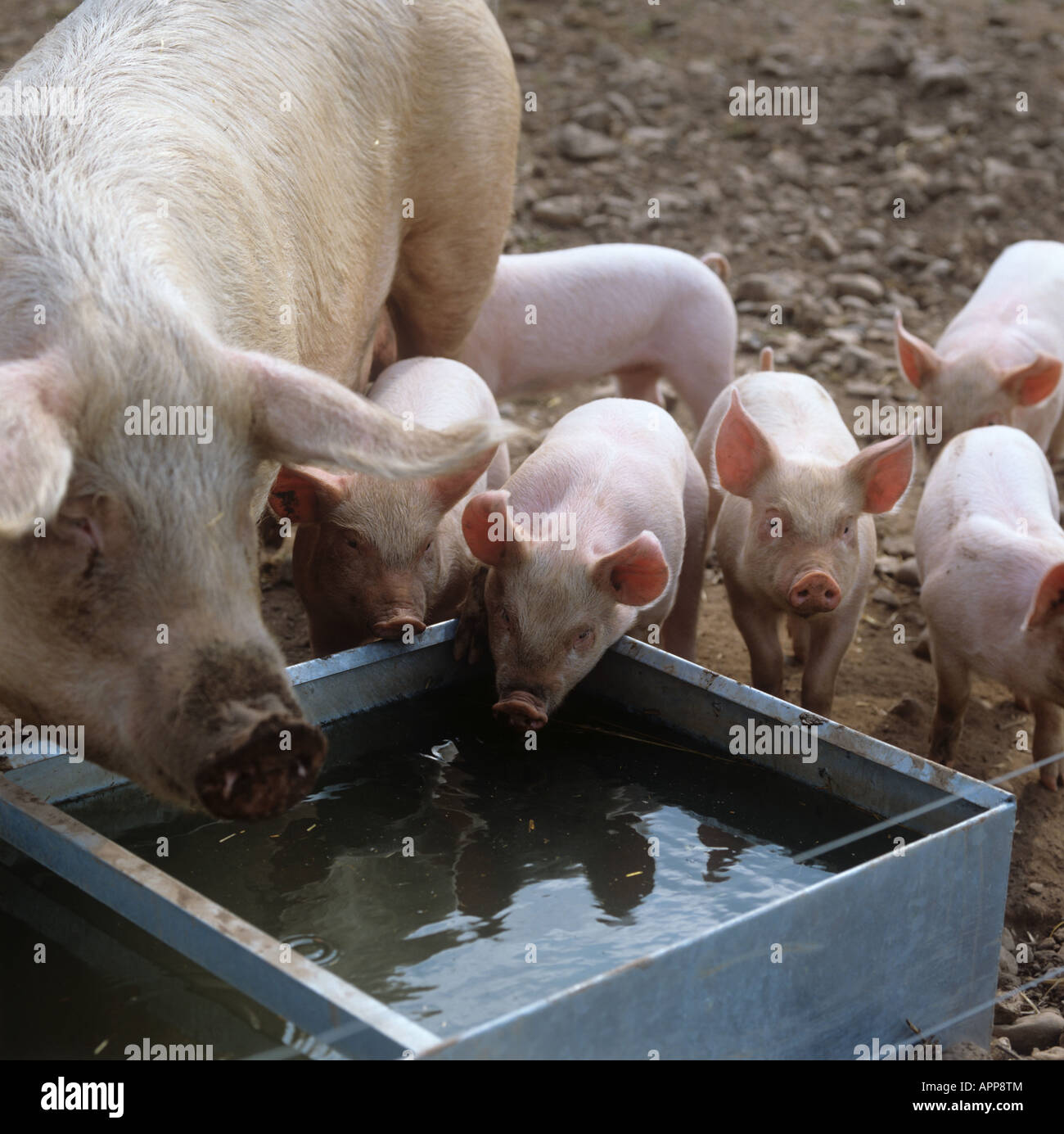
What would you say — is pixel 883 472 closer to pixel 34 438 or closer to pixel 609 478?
pixel 609 478

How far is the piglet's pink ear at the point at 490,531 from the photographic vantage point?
3.52 meters

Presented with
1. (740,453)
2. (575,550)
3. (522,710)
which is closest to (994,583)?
(740,453)

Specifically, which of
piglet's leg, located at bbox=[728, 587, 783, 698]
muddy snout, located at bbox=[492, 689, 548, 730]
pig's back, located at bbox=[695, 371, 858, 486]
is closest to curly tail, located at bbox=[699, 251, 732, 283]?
pig's back, located at bbox=[695, 371, 858, 486]

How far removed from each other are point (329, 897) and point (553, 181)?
579 centimetres

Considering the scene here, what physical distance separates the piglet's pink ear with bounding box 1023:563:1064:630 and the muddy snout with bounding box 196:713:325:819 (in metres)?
1.87

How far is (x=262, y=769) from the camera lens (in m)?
2.36

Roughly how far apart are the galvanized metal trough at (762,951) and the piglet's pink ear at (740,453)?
0.79 meters

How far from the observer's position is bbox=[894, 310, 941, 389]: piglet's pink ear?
5.10m

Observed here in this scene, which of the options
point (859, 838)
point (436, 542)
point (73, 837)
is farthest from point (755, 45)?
point (73, 837)

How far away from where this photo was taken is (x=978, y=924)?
283 centimetres

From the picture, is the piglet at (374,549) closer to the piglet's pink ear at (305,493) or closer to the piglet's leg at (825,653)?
the piglet's pink ear at (305,493)

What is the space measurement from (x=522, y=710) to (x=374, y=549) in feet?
1.92

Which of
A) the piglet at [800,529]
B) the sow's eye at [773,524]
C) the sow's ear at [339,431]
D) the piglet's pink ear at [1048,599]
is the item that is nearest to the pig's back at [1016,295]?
the piglet at [800,529]
